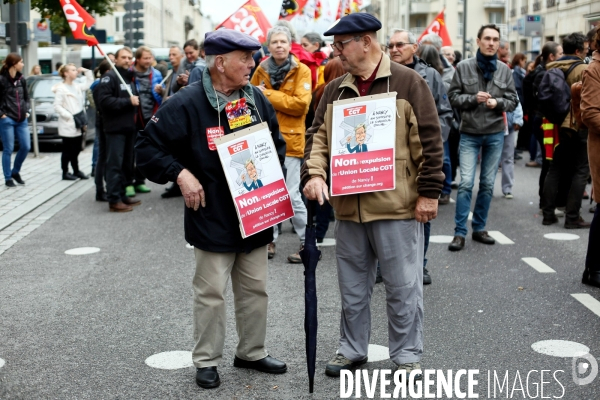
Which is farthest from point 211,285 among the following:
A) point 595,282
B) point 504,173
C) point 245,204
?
point 504,173

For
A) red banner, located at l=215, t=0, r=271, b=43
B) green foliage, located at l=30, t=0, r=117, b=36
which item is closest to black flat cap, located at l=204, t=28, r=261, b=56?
red banner, located at l=215, t=0, r=271, b=43

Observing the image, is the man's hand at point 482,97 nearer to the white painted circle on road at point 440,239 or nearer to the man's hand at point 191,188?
the white painted circle on road at point 440,239

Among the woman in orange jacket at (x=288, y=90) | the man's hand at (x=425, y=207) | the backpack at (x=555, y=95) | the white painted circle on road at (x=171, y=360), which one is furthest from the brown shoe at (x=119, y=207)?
the man's hand at (x=425, y=207)

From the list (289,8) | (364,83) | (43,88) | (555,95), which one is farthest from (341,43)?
(43,88)

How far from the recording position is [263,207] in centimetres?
443

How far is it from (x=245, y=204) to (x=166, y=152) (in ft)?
1.65

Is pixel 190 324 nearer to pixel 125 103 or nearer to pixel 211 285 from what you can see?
pixel 211 285

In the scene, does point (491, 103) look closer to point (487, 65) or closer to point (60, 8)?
point (487, 65)

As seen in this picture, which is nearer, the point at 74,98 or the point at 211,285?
the point at 211,285

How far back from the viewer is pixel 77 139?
13211 mm

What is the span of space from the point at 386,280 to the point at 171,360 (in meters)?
1.33

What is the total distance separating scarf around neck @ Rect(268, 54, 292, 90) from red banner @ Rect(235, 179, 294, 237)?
310 centimetres

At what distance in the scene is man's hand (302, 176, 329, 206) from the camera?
4.33 meters

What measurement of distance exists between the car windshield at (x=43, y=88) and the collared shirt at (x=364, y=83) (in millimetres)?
15472
